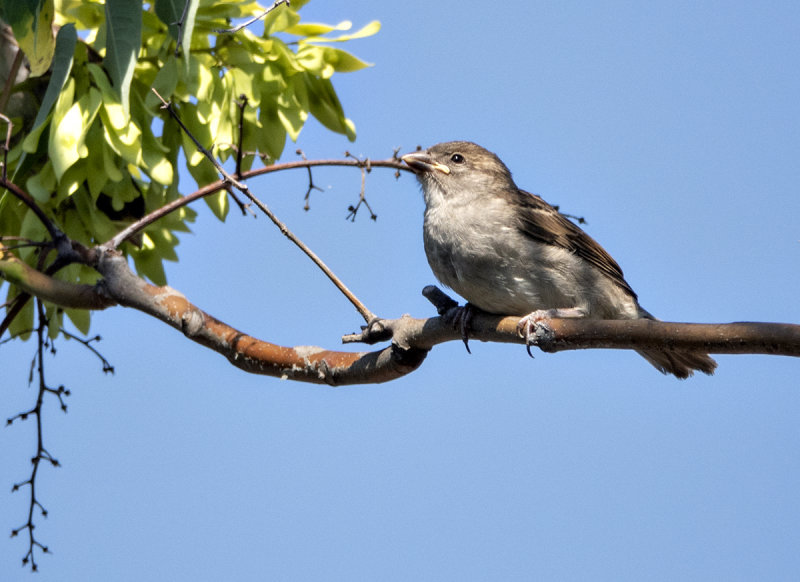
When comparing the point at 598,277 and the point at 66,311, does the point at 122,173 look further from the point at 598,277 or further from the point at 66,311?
the point at 598,277

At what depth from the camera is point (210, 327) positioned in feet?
11.1

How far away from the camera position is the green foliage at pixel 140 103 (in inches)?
129

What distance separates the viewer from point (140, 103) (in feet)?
12.0

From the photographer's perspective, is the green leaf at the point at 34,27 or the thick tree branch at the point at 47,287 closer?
the green leaf at the point at 34,27

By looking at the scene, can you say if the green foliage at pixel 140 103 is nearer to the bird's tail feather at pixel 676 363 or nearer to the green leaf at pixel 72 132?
the green leaf at pixel 72 132

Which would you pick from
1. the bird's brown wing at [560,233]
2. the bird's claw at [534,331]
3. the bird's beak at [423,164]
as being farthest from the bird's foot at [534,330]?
the bird's beak at [423,164]

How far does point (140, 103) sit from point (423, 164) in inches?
65.8

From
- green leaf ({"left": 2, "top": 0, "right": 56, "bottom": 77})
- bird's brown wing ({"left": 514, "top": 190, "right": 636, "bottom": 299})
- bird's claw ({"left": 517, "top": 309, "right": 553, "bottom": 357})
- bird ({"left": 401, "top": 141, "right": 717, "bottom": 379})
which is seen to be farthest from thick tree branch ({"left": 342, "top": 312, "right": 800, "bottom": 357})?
green leaf ({"left": 2, "top": 0, "right": 56, "bottom": 77})

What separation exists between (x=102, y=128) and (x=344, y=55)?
1.11 metres

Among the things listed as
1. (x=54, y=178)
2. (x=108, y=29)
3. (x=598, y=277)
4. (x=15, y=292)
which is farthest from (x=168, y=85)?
(x=598, y=277)

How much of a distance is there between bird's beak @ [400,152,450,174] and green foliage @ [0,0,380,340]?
68 centimetres

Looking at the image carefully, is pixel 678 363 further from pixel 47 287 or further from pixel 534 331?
pixel 47 287

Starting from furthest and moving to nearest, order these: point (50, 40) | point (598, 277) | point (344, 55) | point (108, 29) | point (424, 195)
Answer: point (424, 195) → point (598, 277) → point (344, 55) → point (50, 40) → point (108, 29)

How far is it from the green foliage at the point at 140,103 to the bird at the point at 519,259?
0.67 meters
